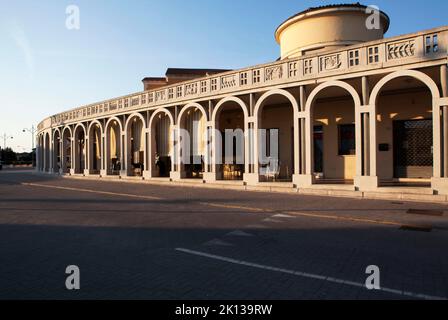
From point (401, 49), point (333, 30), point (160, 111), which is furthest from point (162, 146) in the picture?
point (401, 49)

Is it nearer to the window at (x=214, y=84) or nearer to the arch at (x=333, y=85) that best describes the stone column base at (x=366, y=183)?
the arch at (x=333, y=85)

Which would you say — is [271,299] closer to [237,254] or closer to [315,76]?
[237,254]

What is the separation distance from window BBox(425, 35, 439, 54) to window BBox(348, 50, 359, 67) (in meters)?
2.30

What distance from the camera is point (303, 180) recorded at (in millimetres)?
14367

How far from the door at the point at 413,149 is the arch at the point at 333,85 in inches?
157

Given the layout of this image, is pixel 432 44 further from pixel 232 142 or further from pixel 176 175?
pixel 176 175

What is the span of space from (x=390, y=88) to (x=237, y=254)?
41.1 ft

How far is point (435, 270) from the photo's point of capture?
4797 mm

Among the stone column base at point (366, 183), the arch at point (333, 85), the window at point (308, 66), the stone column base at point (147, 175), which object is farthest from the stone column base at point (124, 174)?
the stone column base at point (366, 183)

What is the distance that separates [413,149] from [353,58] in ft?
18.1

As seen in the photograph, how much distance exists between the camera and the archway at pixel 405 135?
1491 cm

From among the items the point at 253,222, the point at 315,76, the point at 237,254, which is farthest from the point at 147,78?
the point at 237,254

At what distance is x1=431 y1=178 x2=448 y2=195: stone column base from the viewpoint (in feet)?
36.4

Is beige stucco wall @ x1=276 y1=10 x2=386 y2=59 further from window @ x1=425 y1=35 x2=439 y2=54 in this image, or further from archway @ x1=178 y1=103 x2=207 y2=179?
archway @ x1=178 y1=103 x2=207 y2=179
